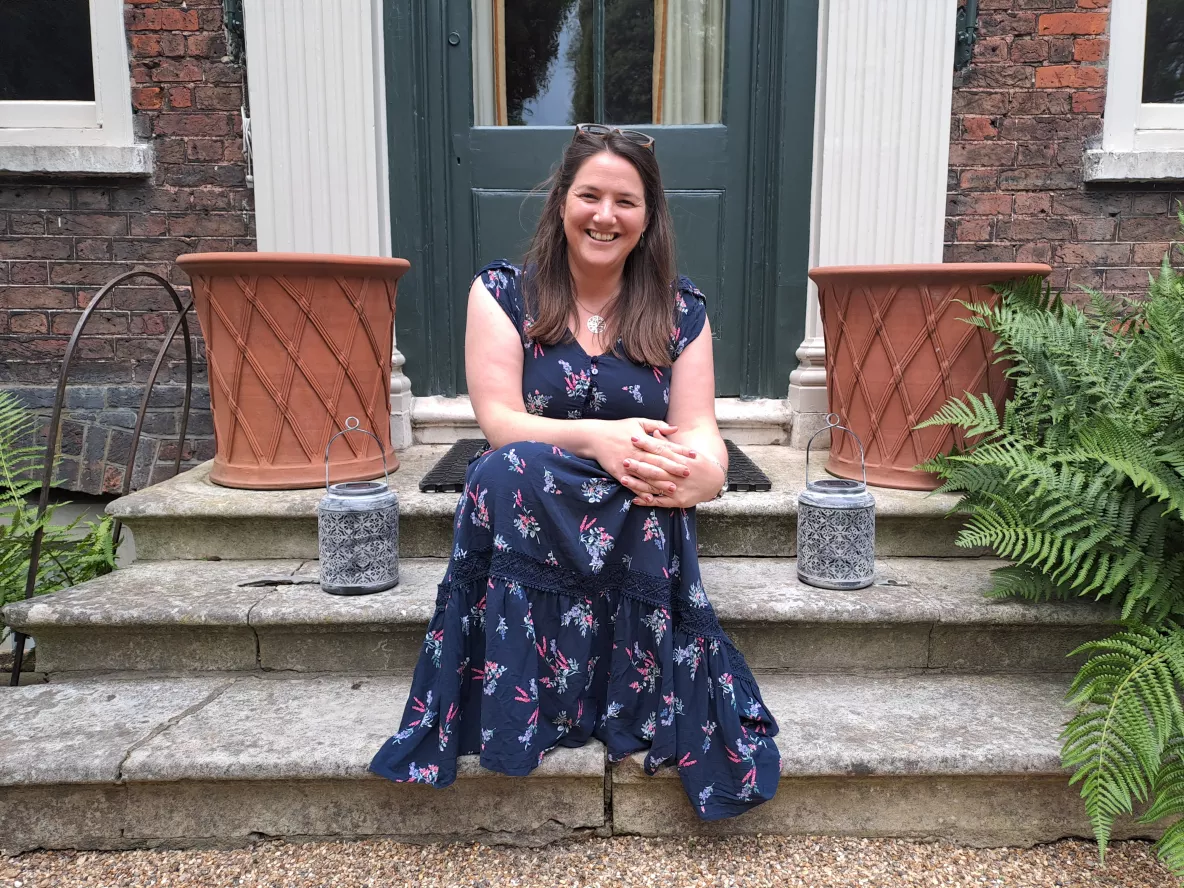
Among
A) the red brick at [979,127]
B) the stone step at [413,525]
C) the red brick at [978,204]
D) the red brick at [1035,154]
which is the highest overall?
the red brick at [979,127]

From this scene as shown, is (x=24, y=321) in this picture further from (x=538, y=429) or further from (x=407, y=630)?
(x=538, y=429)

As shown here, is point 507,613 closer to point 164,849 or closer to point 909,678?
point 164,849

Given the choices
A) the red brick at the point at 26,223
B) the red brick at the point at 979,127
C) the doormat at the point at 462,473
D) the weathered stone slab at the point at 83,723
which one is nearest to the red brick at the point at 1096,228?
the red brick at the point at 979,127

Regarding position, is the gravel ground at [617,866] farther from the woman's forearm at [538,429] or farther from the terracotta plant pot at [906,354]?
the terracotta plant pot at [906,354]

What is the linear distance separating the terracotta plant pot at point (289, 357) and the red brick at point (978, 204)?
206cm

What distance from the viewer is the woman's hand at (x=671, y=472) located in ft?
5.17

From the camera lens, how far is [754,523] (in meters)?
2.31

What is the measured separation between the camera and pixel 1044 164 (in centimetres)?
293

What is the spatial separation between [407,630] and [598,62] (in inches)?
91.8

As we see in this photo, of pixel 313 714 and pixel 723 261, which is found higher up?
pixel 723 261

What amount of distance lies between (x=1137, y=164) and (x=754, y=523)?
81.1 inches

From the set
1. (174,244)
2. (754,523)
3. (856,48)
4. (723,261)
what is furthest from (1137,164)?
(174,244)

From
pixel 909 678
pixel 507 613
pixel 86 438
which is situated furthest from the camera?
pixel 86 438

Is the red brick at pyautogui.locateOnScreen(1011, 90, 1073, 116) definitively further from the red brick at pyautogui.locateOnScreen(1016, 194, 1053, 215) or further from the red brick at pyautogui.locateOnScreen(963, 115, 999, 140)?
the red brick at pyautogui.locateOnScreen(1016, 194, 1053, 215)
